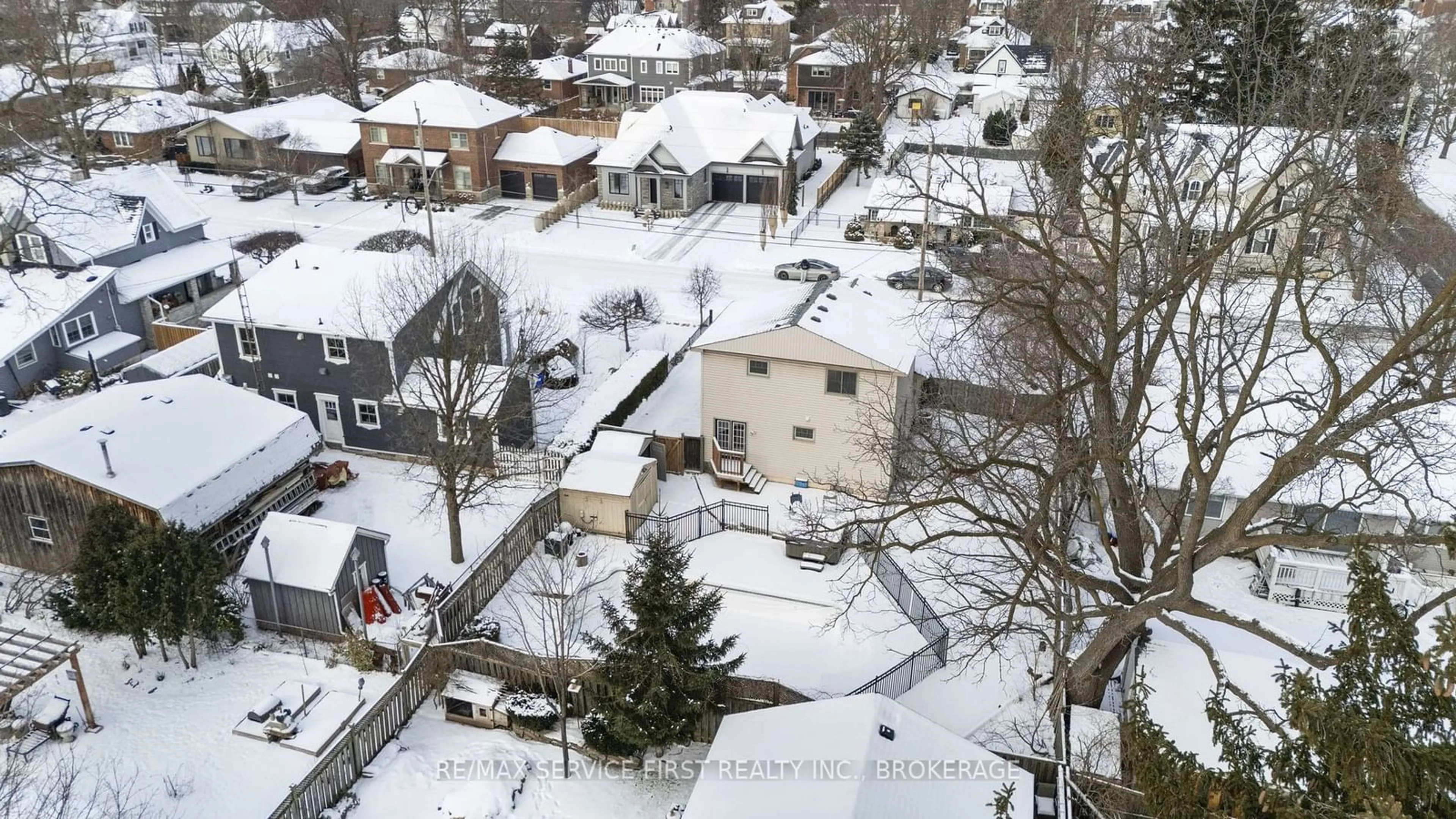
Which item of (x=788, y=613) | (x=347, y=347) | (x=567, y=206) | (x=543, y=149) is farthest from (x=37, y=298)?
(x=543, y=149)

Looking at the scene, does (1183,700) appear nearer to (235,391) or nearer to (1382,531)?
(1382,531)

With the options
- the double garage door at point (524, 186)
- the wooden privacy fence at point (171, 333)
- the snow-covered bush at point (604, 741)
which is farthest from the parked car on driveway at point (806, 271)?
the snow-covered bush at point (604, 741)

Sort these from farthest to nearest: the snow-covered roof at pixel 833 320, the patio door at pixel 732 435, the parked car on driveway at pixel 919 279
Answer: the parked car on driveway at pixel 919 279 < the patio door at pixel 732 435 < the snow-covered roof at pixel 833 320

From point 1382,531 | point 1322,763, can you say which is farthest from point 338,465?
point 1382,531

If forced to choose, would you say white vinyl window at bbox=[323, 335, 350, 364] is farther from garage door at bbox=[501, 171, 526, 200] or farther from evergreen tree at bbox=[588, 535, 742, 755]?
garage door at bbox=[501, 171, 526, 200]

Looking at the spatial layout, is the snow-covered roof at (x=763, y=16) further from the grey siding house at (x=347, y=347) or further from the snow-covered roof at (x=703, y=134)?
the grey siding house at (x=347, y=347)
